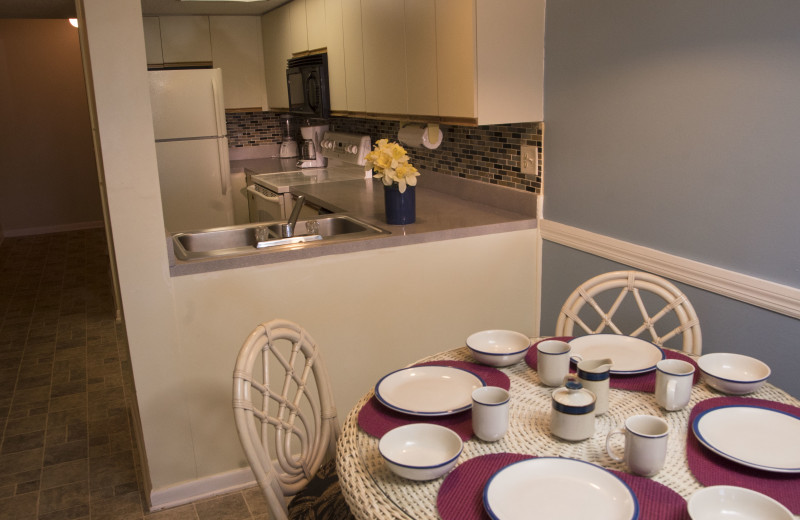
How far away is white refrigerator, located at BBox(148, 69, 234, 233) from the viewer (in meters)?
4.27

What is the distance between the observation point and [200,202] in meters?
4.56

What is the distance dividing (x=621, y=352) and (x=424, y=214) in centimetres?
143

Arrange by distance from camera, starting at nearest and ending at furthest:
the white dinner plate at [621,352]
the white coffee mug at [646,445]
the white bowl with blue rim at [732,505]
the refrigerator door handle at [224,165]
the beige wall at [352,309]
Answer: the white bowl with blue rim at [732,505] → the white coffee mug at [646,445] → the white dinner plate at [621,352] → the beige wall at [352,309] → the refrigerator door handle at [224,165]

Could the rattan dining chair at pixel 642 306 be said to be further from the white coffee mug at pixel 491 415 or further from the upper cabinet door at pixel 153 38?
the upper cabinet door at pixel 153 38

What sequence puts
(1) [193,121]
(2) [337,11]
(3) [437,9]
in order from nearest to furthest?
1. (3) [437,9]
2. (2) [337,11]
3. (1) [193,121]

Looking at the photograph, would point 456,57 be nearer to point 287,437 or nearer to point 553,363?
point 553,363

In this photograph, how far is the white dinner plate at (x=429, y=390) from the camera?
1.47 meters

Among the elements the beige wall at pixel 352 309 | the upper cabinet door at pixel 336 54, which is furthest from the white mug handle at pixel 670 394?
the upper cabinet door at pixel 336 54

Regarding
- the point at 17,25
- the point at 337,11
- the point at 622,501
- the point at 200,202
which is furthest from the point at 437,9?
the point at 17,25

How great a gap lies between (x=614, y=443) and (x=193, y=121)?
12.3 ft

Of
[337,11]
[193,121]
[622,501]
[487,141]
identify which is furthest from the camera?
[193,121]

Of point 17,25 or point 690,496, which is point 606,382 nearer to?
point 690,496

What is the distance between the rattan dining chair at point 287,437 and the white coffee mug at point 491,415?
1.39ft

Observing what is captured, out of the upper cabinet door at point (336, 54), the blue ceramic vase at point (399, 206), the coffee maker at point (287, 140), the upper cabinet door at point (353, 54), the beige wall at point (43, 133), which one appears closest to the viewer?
the blue ceramic vase at point (399, 206)
